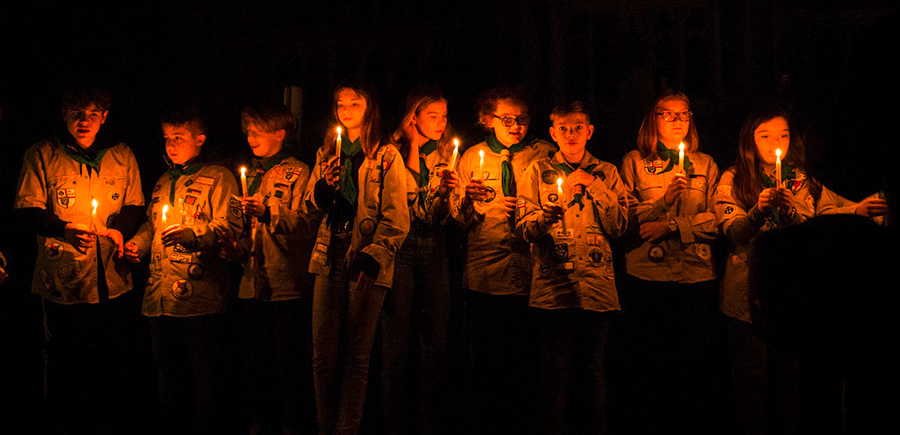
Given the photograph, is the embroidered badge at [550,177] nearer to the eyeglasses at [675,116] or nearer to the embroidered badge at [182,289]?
the eyeglasses at [675,116]

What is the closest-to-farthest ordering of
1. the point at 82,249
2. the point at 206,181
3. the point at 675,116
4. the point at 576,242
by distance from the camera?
the point at 576,242 → the point at 82,249 → the point at 675,116 → the point at 206,181

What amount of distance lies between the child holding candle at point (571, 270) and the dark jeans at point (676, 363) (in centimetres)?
39

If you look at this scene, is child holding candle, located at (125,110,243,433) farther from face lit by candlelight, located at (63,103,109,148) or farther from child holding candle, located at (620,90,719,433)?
child holding candle, located at (620,90,719,433)

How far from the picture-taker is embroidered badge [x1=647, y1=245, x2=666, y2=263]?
13.4 feet

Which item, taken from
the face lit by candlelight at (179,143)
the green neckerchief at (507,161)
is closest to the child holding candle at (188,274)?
the face lit by candlelight at (179,143)

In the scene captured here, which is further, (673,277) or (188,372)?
(188,372)

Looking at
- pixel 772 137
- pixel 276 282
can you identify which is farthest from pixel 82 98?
pixel 772 137

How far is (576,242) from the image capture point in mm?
3879

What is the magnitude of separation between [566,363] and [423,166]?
→ 1.35m

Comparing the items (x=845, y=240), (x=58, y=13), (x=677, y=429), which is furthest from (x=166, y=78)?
(x=845, y=240)

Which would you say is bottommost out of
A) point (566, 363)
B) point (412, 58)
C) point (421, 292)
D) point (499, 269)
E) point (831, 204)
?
point (566, 363)

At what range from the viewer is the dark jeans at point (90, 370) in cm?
415

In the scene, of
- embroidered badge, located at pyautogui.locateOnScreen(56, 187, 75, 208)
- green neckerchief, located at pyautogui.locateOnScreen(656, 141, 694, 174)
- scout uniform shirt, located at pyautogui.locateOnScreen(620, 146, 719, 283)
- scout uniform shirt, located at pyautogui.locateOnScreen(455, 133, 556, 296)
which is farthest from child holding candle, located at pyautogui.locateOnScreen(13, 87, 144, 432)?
green neckerchief, located at pyautogui.locateOnScreen(656, 141, 694, 174)

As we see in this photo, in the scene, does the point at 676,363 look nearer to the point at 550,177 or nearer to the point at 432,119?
the point at 550,177
